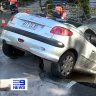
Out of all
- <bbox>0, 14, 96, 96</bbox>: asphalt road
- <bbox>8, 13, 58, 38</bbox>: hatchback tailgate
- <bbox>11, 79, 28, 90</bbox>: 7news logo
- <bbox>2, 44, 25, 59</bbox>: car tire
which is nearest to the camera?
<bbox>11, 79, 28, 90</bbox>: 7news logo

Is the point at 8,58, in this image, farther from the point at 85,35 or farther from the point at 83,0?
the point at 83,0

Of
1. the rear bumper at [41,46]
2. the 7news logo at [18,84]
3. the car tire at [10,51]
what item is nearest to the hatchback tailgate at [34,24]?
the rear bumper at [41,46]

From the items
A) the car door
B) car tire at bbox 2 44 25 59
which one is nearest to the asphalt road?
car tire at bbox 2 44 25 59

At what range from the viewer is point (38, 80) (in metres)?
7.35

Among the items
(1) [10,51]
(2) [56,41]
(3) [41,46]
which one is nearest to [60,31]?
(2) [56,41]

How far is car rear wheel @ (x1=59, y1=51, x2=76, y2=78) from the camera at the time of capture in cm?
732

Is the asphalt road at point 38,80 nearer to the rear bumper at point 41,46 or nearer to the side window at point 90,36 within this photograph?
the rear bumper at point 41,46

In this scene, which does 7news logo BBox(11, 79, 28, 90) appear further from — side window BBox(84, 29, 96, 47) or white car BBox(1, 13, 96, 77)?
side window BBox(84, 29, 96, 47)

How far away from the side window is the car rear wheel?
0.69 metres

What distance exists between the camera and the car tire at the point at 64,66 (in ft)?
23.9

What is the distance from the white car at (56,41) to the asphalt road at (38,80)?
0.95 ft

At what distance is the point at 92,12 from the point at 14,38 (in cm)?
1402

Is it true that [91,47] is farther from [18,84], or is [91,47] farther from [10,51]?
[18,84]

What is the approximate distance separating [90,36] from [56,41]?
123 centimetres
